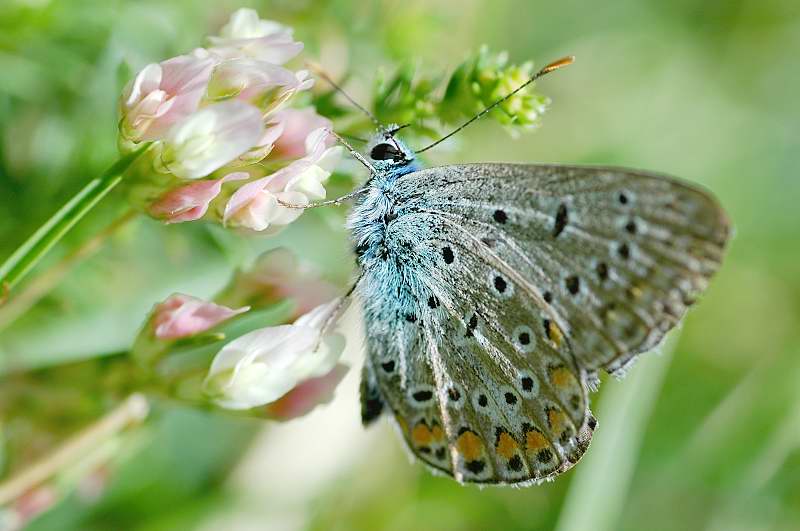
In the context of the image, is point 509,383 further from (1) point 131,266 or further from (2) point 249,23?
(1) point 131,266

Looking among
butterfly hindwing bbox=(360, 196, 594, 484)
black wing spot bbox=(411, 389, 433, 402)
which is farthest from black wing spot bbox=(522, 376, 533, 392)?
black wing spot bbox=(411, 389, 433, 402)

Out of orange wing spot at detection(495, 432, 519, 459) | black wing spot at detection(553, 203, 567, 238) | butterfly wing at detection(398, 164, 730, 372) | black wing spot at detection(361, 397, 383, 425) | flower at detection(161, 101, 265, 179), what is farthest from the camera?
black wing spot at detection(361, 397, 383, 425)


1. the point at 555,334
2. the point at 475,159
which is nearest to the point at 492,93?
the point at 555,334

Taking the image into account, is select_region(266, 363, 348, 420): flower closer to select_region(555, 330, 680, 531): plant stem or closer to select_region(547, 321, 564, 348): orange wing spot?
select_region(547, 321, 564, 348): orange wing spot

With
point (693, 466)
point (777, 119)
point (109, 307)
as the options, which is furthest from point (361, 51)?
point (777, 119)

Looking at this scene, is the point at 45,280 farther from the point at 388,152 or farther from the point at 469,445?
the point at 469,445
